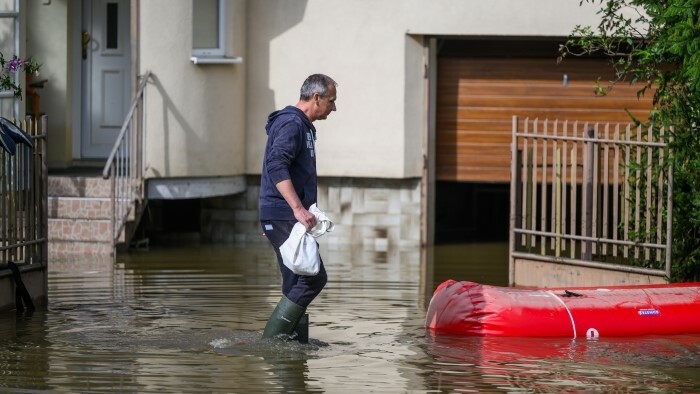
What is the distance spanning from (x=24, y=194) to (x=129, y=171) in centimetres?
530

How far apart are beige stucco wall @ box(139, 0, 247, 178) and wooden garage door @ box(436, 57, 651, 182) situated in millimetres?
2772

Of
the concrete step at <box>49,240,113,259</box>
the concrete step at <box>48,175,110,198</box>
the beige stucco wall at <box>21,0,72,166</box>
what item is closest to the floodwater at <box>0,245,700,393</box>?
the concrete step at <box>49,240,113,259</box>

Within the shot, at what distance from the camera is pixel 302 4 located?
18.0 m

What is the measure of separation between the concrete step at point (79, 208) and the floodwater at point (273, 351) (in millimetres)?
2917

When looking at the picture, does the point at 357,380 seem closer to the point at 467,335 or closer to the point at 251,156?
the point at 467,335

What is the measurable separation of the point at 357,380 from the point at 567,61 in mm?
10371

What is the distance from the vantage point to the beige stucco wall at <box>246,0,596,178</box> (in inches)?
695

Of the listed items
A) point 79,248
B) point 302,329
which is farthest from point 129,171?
point 302,329

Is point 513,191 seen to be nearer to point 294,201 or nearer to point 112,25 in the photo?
Result: point 294,201

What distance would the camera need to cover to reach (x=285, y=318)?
30.5 feet

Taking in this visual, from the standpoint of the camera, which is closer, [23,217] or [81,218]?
[23,217]

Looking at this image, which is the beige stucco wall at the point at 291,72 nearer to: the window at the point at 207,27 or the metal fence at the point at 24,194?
the window at the point at 207,27

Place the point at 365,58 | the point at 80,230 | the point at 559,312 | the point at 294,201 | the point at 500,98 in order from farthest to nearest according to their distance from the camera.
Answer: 1. the point at 500,98
2. the point at 365,58
3. the point at 80,230
4. the point at 559,312
5. the point at 294,201

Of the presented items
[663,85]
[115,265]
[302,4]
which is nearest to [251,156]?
[302,4]
